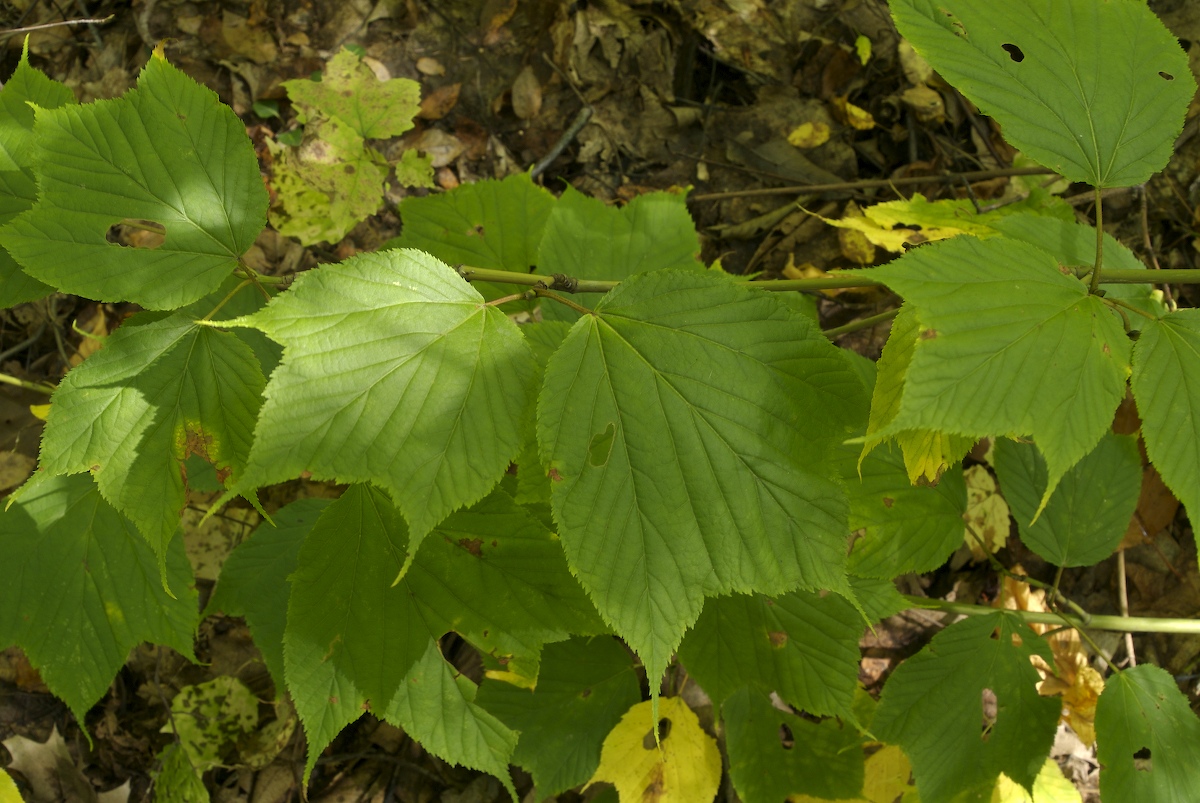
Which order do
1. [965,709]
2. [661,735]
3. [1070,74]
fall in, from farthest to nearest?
[661,735] < [965,709] < [1070,74]

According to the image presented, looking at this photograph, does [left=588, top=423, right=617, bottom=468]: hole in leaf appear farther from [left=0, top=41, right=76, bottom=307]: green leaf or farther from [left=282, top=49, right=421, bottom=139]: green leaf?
[left=282, top=49, right=421, bottom=139]: green leaf

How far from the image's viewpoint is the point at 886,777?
2.45m

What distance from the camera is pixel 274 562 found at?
2082 mm

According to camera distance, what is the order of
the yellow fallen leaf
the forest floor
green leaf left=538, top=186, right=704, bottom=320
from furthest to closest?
the yellow fallen leaf < the forest floor < green leaf left=538, top=186, right=704, bottom=320

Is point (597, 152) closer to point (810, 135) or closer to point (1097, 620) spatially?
point (810, 135)

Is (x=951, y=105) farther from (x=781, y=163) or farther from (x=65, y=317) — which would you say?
→ (x=65, y=317)

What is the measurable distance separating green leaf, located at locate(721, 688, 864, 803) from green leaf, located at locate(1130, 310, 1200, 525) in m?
1.43

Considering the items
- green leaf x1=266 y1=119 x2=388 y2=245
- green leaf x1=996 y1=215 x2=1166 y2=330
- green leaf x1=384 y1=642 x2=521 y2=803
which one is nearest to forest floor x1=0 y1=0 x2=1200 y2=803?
green leaf x1=266 y1=119 x2=388 y2=245

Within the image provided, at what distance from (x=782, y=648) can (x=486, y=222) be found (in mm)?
1544

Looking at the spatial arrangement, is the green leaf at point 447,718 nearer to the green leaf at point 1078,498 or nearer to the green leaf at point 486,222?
the green leaf at point 486,222

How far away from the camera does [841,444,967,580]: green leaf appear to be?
1.83 metres

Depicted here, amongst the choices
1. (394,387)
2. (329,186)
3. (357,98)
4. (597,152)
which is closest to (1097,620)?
(394,387)

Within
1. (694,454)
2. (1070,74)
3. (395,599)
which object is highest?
(1070,74)

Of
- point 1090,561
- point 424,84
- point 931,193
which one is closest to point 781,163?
point 931,193
